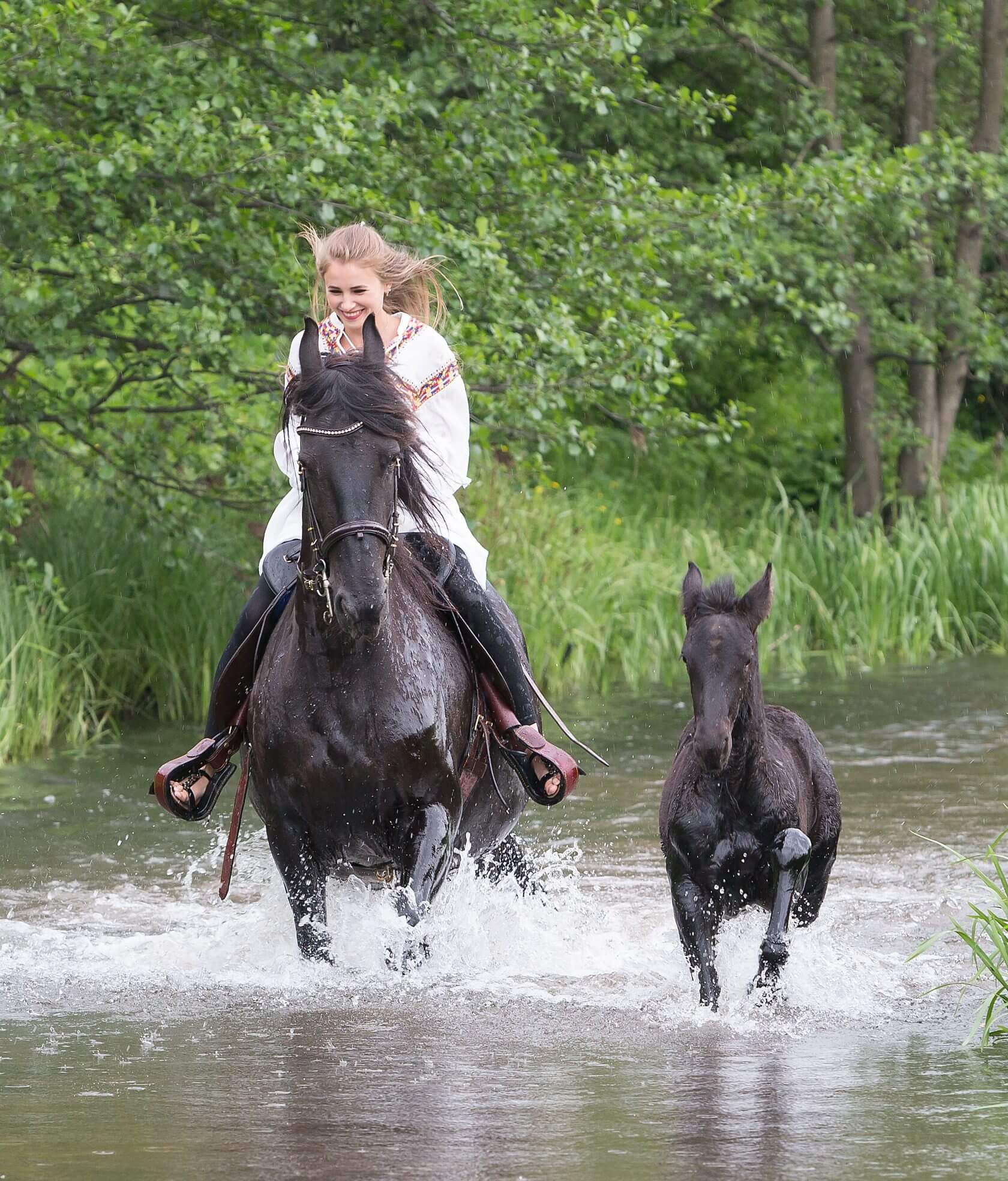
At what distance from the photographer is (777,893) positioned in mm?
A: 6281

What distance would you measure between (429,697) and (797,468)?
18.0 metres

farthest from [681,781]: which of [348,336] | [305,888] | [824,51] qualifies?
[824,51]

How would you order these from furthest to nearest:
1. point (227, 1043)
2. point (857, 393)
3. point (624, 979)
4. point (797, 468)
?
point (797, 468), point (857, 393), point (624, 979), point (227, 1043)

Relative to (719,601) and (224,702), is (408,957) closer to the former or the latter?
(224,702)

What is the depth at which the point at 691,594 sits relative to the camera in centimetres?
634

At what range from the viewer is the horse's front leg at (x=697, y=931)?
6.21 metres

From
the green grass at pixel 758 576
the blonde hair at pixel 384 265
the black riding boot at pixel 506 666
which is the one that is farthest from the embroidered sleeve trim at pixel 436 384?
the green grass at pixel 758 576

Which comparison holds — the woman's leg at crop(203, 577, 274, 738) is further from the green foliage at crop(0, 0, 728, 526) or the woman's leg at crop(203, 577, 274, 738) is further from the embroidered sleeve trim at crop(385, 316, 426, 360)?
the green foliage at crop(0, 0, 728, 526)

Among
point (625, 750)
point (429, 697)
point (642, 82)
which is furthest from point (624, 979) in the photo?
point (642, 82)

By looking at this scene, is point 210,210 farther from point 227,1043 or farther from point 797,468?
point 797,468

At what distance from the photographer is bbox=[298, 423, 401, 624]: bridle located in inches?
232

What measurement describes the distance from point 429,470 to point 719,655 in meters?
1.37

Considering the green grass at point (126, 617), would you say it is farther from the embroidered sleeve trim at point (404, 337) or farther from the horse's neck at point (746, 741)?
the horse's neck at point (746, 741)

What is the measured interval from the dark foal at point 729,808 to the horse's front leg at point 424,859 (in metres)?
0.78
